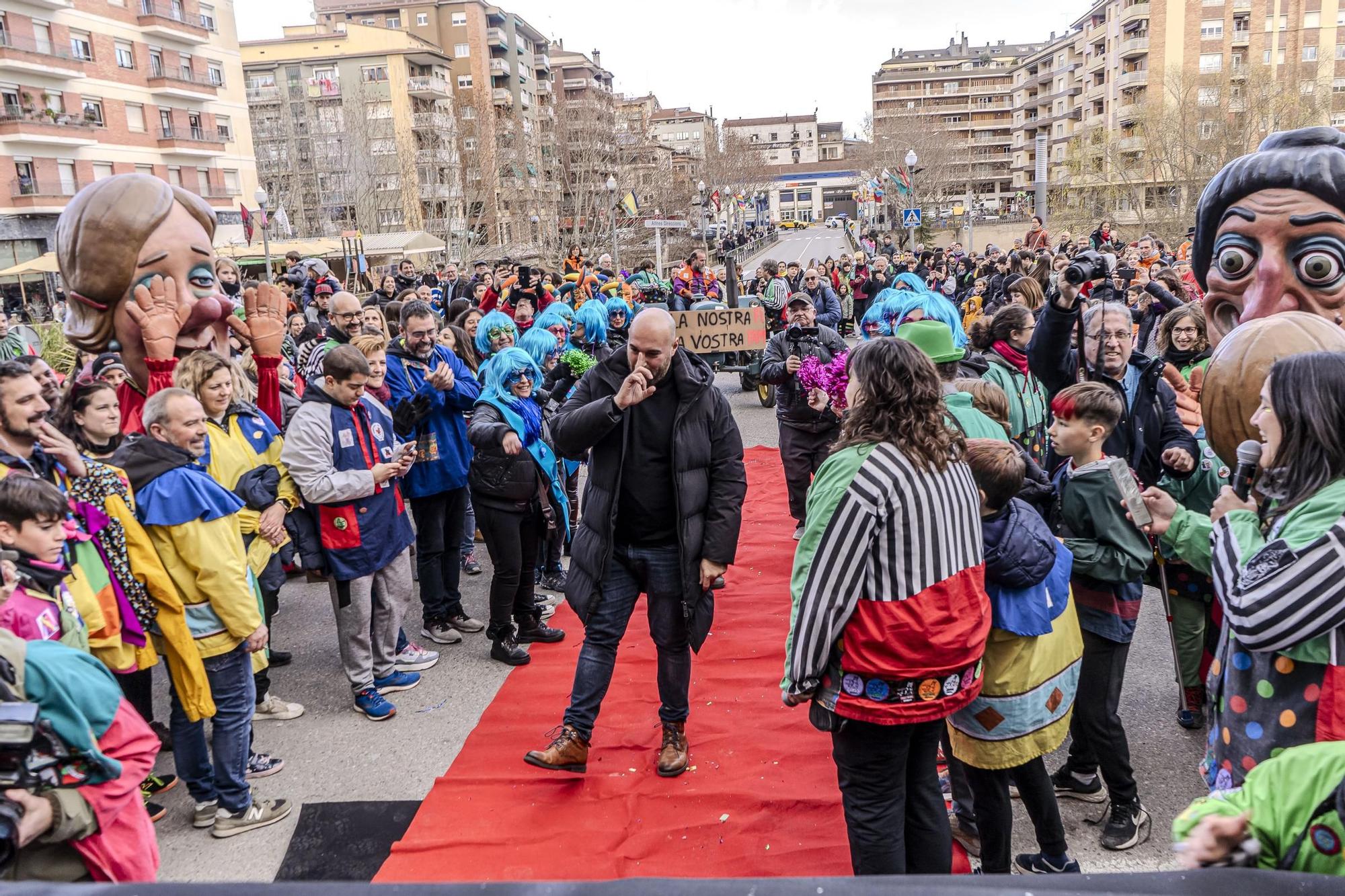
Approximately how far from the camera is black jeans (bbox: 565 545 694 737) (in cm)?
411

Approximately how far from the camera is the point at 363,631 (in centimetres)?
484

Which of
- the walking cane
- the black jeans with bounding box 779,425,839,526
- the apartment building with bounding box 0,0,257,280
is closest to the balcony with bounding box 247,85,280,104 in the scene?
the apartment building with bounding box 0,0,257,280

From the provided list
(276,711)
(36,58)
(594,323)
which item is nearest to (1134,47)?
(36,58)

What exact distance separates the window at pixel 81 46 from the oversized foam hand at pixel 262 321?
131 feet

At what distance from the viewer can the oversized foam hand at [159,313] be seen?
5.10 meters

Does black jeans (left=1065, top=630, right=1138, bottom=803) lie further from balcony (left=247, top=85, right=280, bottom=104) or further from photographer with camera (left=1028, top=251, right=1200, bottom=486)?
balcony (left=247, top=85, right=280, bottom=104)

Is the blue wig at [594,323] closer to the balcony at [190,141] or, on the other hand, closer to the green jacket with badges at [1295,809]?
the green jacket with badges at [1295,809]

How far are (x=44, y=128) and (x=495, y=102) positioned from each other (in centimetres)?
3750

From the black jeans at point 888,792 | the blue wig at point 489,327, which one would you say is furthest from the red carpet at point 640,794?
the blue wig at point 489,327

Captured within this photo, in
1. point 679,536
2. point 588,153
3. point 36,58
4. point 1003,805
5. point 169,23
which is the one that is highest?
point 169,23

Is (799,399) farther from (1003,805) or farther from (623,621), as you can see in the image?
(1003,805)

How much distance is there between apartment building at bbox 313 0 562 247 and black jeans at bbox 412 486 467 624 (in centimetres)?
3324

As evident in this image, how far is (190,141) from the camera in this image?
1631 inches

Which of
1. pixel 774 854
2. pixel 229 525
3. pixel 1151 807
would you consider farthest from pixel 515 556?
pixel 1151 807
